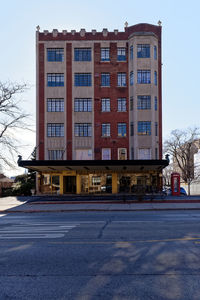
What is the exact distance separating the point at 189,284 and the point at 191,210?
16.5m

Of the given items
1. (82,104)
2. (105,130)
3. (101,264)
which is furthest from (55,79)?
(101,264)

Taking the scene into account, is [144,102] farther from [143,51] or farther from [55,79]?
[55,79]

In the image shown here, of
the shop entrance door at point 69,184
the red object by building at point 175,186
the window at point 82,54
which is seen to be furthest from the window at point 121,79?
the red object by building at point 175,186

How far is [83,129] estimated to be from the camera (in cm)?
4091

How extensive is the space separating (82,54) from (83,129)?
35.5 ft

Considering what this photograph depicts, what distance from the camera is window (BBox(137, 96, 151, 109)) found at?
131 feet

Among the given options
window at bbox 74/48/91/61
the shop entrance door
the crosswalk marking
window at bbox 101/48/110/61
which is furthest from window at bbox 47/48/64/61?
the crosswalk marking

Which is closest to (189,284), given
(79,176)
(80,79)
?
(79,176)

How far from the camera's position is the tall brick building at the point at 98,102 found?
3972cm

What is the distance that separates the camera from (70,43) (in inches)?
1636

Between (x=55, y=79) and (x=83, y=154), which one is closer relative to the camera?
(x=83, y=154)

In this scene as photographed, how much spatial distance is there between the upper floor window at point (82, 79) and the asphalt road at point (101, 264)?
3118 cm

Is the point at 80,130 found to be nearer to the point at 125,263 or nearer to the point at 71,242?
the point at 71,242

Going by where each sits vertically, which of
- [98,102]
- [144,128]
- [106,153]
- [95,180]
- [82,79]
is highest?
[82,79]
